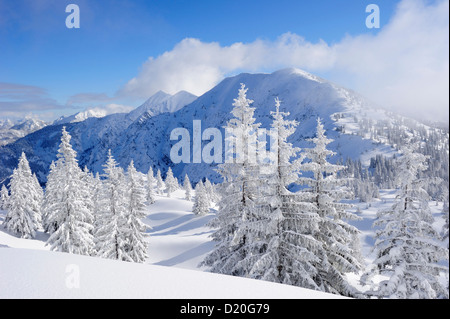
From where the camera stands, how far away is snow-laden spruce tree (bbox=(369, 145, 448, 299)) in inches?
428

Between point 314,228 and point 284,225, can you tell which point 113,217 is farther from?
point 314,228

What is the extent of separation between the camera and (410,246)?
11.6 metres

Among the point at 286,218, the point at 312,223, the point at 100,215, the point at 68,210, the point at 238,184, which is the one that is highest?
the point at 238,184

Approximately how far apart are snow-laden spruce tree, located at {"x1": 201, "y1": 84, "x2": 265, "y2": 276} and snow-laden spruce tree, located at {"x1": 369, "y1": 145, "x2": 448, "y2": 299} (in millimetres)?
6574

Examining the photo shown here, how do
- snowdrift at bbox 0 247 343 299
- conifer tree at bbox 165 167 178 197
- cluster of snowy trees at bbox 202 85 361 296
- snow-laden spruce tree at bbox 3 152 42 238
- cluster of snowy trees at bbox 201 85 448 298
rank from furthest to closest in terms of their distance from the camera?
1. conifer tree at bbox 165 167 178 197
2. snow-laden spruce tree at bbox 3 152 42 238
3. cluster of snowy trees at bbox 202 85 361 296
4. cluster of snowy trees at bbox 201 85 448 298
5. snowdrift at bbox 0 247 343 299

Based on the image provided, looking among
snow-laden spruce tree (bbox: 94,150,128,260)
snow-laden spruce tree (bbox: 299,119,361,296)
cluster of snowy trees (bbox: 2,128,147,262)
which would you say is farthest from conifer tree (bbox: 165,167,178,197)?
snow-laden spruce tree (bbox: 299,119,361,296)

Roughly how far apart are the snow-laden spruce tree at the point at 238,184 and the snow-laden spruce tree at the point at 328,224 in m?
2.99

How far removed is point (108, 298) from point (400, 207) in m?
12.4

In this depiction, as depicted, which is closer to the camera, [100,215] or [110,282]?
[110,282]

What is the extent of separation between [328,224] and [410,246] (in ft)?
11.9

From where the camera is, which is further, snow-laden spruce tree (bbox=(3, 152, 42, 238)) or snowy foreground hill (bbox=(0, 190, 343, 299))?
snow-laden spruce tree (bbox=(3, 152, 42, 238))

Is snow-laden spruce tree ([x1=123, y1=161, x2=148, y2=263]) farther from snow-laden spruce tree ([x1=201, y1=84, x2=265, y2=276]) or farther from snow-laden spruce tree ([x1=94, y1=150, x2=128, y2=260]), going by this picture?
snow-laden spruce tree ([x1=201, y1=84, x2=265, y2=276])

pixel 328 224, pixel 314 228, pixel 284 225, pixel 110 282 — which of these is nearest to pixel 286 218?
pixel 284 225
